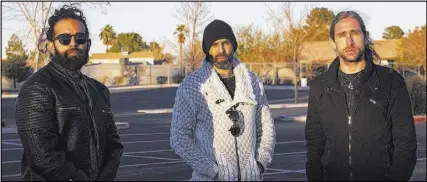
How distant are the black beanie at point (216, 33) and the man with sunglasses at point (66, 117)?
84cm

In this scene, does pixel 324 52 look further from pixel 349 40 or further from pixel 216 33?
pixel 349 40

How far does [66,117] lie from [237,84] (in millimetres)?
1299

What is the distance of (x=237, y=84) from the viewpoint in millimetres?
4562

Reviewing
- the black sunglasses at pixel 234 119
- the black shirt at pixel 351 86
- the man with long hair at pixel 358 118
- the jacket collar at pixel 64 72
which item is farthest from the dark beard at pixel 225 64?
the jacket collar at pixel 64 72

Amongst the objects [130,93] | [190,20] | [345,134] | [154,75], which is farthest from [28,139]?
[154,75]

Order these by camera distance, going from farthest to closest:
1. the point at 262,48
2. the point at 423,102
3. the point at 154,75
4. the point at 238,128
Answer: the point at 154,75 → the point at 262,48 → the point at 423,102 → the point at 238,128

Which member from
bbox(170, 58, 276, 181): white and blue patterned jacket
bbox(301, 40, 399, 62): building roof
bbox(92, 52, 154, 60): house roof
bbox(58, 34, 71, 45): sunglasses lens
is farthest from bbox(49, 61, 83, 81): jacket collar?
bbox(92, 52, 154, 60): house roof

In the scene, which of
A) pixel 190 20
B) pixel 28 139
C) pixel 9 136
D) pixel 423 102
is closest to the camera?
pixel 28 139

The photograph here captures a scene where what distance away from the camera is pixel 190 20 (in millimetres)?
34594

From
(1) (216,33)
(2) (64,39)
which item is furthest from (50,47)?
(1) (216,33)

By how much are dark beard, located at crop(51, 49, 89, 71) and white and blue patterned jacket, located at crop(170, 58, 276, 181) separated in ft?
2.65

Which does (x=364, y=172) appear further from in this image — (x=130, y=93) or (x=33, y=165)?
(x=130, y=93)

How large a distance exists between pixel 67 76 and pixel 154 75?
6061 centimetres

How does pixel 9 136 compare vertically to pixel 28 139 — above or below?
below
